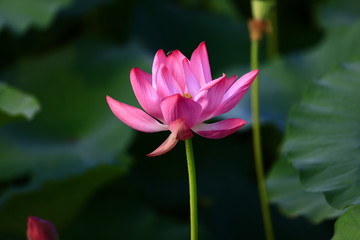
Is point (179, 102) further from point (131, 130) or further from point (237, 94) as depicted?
point (131, 130)

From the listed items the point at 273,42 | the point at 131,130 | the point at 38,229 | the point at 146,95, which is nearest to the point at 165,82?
the point at 146,95

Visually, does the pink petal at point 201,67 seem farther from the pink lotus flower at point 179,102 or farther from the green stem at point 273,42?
the green stem at point 273,42

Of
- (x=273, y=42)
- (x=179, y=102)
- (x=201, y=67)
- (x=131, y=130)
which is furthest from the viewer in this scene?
(x=273, y=42)

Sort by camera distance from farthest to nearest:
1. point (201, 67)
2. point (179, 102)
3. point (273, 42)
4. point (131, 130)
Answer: point (273, 42) → point (131, 130) → point (201, 67) → point (179, 102)

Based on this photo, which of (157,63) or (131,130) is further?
(131,130)

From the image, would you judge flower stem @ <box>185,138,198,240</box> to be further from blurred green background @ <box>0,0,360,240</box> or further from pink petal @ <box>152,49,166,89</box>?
blurred green background @ <box>0,0,360,240</box>

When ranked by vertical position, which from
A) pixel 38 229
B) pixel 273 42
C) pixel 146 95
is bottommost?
pixel 38 229

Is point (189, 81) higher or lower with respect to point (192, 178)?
higher
